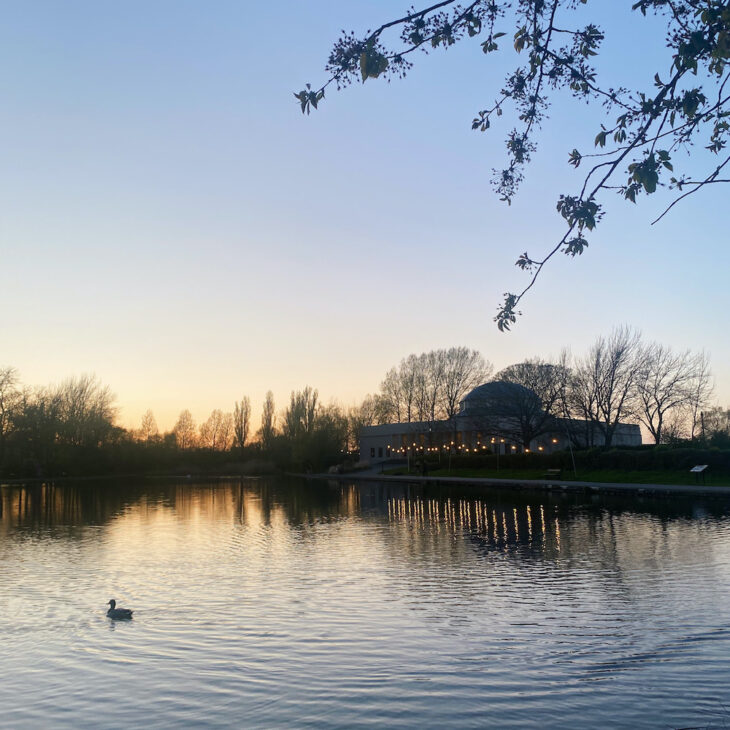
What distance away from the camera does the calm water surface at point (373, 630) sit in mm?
6840

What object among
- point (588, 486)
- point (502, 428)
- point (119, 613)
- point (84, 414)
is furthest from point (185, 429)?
point (119, 613)

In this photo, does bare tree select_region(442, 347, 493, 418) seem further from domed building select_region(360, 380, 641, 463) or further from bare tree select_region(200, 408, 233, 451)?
bare tree select_region(200, 408, 233, 451)

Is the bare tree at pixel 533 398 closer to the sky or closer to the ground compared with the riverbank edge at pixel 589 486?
closer to the sky

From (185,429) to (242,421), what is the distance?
66.1 ft

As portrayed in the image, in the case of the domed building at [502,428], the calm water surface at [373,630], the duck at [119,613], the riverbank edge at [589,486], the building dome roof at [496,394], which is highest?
the building dome roof at [496,394]

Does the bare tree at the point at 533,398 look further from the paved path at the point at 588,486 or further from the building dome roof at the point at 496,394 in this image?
the paved path at the point at 588,486

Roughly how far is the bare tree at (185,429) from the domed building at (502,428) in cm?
3677

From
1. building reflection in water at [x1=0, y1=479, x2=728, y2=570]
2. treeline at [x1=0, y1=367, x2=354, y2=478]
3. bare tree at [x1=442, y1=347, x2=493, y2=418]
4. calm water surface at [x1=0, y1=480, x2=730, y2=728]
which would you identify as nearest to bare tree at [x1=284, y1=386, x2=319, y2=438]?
treeline at [x1=0, y1=367, x2=354, y2=478]

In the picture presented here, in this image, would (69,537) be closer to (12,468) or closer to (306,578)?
(306,578)

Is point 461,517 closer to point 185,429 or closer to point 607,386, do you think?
point 607,386

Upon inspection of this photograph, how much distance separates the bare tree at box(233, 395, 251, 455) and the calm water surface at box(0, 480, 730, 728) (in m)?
70.1

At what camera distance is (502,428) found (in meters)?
59.6

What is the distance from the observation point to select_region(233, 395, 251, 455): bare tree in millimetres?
89812

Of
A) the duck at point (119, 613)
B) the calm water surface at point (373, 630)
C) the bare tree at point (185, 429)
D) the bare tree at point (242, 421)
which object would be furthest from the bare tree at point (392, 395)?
the duck at point (119, 613)
